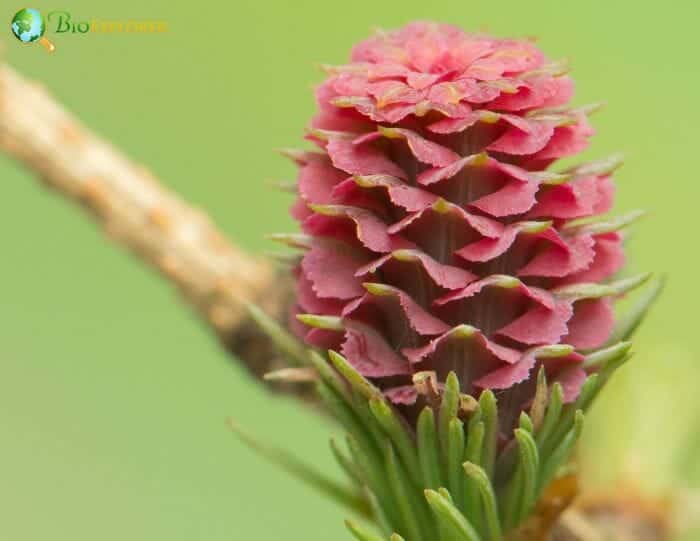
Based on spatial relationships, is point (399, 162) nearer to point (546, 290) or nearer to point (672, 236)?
point (546, 290)

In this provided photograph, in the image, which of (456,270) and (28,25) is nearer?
(456,270)

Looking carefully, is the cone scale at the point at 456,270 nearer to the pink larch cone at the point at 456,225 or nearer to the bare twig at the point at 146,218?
the pink larch cone at the point at 456,225

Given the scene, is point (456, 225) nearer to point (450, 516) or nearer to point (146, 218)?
point (450, 516)

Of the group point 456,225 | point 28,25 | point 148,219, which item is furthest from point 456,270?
point 28,25

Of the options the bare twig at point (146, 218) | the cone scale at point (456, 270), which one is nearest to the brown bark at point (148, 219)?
the bare twig at point (146, 218)

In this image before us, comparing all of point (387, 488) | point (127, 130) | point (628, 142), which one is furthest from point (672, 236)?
point (387, 488)
